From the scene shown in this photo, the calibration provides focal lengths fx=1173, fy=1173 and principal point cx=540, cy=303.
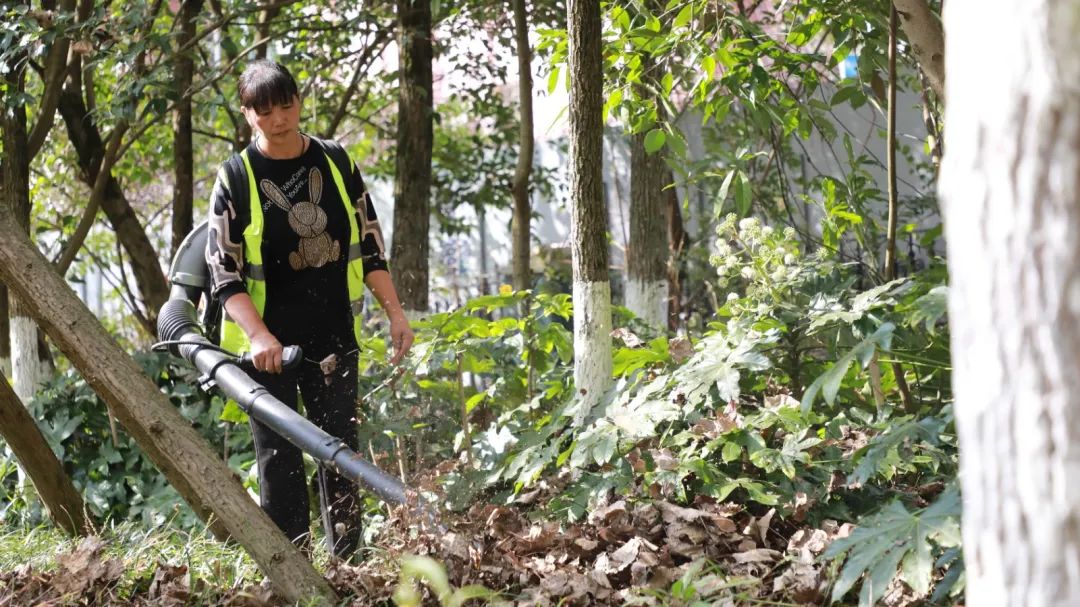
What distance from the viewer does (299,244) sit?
4.03m

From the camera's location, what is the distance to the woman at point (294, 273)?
3.91m

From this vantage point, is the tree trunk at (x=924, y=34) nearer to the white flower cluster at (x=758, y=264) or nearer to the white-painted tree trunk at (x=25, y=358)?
the white flower cluster at (x=758, y=264)

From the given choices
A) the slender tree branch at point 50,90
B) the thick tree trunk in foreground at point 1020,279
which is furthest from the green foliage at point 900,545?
the slender tree branch at point 50,90

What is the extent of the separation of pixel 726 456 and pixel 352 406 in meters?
1.52

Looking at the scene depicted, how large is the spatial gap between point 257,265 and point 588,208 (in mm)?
1172

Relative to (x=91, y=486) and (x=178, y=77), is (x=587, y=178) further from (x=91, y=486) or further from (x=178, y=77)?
(x=178, y=77)

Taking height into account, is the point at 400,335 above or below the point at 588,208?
below

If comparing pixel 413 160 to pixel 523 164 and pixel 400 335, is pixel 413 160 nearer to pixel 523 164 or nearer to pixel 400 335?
pixel 523 164

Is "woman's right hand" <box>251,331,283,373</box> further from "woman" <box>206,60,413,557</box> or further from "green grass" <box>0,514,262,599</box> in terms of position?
"green grass" <box>0,514,262,599</box>

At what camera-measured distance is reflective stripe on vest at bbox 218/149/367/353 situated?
393 cm

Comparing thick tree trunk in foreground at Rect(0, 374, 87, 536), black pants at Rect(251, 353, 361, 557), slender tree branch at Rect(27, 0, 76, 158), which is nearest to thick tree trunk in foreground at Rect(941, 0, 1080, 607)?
black pants at Rect(251, 353, 361, 557)

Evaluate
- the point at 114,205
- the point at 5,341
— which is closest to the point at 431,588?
the point at 114,205

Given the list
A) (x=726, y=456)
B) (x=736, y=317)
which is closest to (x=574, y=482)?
(x=726, y=456)

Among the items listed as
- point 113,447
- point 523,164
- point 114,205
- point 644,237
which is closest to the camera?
point 113,447
